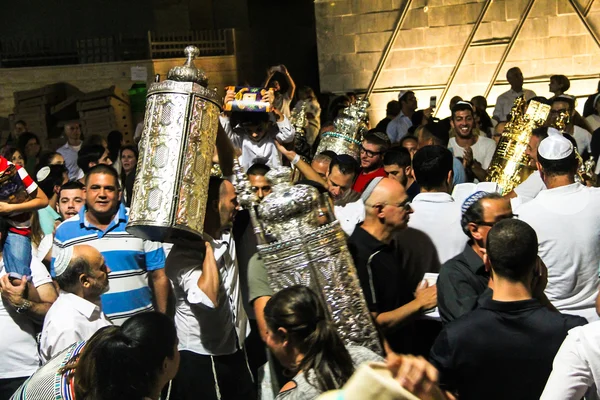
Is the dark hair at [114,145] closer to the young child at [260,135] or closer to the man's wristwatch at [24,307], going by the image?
the young child at [260,135]

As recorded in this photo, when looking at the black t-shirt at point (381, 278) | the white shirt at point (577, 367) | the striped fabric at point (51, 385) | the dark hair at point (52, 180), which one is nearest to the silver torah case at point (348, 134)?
the dark hair at point (52, 180)

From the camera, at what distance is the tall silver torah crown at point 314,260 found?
139 inches

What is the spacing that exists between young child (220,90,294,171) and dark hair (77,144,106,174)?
151 cm

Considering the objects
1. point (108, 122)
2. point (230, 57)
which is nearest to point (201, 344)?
point (108, 122)

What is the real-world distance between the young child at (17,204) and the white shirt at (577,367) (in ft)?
9.79

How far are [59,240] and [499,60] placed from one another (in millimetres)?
9610

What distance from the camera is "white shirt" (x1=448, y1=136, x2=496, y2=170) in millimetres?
7505

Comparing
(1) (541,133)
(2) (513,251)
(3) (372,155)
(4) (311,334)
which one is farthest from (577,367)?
Result: (3) (372,155)

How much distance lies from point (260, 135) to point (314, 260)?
3.46m

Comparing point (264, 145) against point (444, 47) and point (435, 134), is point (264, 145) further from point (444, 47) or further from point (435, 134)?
point (444, 47)

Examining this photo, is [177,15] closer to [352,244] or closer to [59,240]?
[59,240]

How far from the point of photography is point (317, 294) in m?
3.49

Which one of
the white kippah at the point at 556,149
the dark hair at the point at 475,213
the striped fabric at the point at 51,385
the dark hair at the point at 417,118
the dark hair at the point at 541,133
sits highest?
the dark hair at the point at 417,118

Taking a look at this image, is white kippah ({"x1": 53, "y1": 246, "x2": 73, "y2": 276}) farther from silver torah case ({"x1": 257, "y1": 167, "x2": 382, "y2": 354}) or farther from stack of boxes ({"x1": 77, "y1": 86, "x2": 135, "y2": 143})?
stack of boxes ({"x1": 77, "y1": 86, "x2": 135, "y2": 143})
